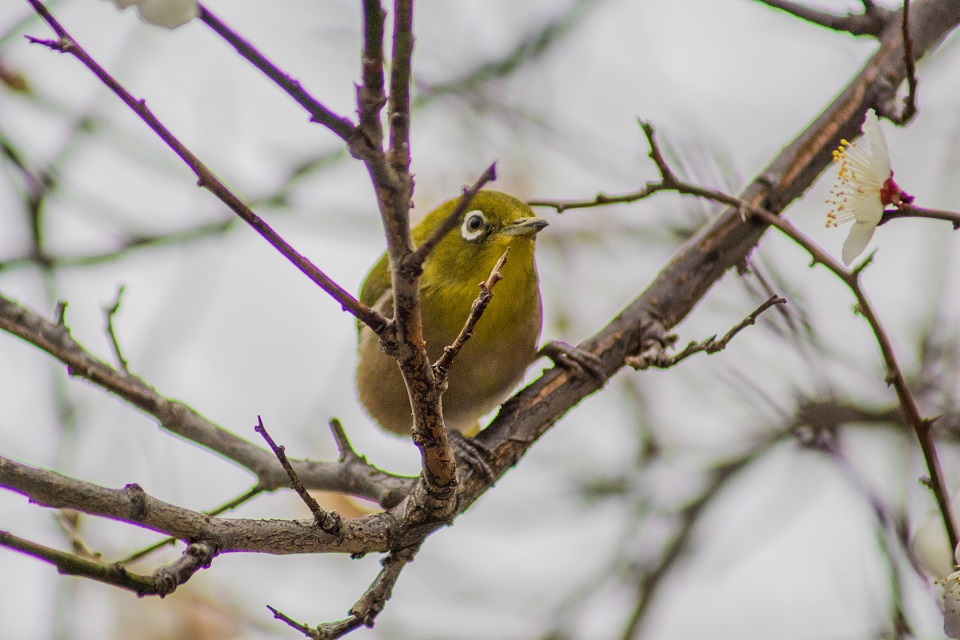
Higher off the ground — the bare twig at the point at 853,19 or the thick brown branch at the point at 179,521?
the bare twig at the point at 853,19

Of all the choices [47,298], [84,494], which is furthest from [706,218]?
[47,298]

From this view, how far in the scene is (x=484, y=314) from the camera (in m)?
4.70

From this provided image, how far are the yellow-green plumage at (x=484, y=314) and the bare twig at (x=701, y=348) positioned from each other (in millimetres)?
879

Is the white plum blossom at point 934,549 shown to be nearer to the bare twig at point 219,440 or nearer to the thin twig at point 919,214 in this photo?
the thin twig at point 919,214

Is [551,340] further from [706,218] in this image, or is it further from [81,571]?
[81,571]

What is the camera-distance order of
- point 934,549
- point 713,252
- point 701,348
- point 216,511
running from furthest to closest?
point 713,252 → point 216,511 → point 701,348 → point 934,549

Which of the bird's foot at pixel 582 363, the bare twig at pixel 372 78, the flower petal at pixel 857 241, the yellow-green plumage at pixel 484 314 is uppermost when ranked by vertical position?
the yellow-green plumage at pixel 484 314

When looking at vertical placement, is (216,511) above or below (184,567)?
above

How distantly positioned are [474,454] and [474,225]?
4.79 ft

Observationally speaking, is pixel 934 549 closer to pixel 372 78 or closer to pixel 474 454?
pixel 474 454

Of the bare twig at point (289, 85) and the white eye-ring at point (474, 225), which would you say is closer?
the bare twig at point (289, 85)

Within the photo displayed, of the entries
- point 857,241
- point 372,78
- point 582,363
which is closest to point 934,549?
point 857,241

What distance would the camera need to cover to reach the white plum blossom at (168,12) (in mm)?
2400

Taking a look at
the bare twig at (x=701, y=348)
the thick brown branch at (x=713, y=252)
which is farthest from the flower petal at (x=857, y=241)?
the thick brown branch at (x=713, y=252)
